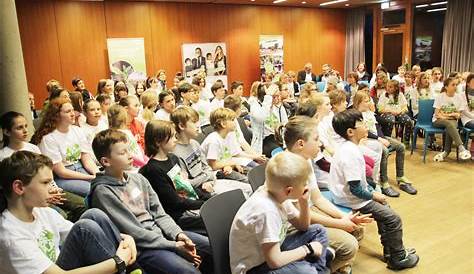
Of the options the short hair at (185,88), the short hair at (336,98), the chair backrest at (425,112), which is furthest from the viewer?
the chair backrest at (425,112)

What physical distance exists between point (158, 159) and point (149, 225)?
0.51 m

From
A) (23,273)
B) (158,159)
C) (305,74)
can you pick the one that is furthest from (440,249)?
(305,74)

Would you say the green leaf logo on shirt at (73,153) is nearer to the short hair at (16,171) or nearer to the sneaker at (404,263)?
the short hair at (16,171)

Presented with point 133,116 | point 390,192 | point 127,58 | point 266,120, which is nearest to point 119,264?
point 133,116

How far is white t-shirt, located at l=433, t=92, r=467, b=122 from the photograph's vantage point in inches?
223

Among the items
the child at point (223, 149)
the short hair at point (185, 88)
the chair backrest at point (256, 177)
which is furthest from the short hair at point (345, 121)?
the short hair at point (185, 88)

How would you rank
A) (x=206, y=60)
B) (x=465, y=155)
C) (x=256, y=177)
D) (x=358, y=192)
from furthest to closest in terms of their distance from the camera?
(x=206, y=60) → (x=465, y=155) → (x=358, y=192) → (x=256, y=177)

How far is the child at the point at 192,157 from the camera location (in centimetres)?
298

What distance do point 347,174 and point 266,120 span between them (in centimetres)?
208

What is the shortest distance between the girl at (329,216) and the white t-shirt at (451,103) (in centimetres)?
390

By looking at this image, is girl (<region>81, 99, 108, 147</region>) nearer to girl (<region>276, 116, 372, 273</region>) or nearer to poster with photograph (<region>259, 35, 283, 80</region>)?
girl (<region>276, 116, 372, 273</region>)

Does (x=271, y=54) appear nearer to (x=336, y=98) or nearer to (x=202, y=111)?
(x=202, y=111)

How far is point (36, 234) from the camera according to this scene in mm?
1737

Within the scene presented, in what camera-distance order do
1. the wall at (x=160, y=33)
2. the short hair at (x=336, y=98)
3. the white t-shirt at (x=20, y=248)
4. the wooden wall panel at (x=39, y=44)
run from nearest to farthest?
the white t-shirt at (x=20, y=248), the short hair at (x=336, y=98), the wooden wall panel at (x=39, y=44), the wall at (x=160, y=33)
